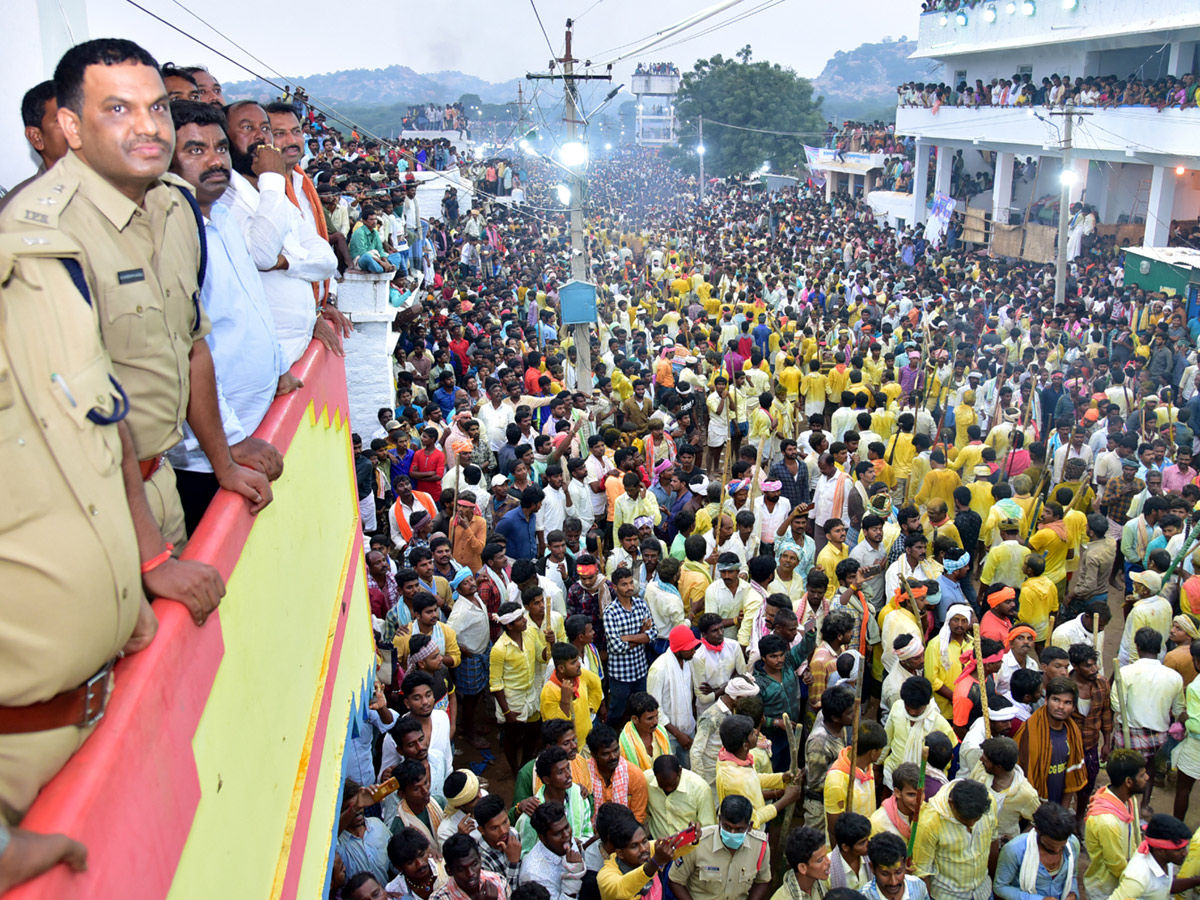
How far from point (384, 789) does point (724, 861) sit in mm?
1544

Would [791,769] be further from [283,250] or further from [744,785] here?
[283,250]

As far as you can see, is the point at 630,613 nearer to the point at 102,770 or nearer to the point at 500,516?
the point at 500,516

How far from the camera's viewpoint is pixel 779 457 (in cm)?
1048

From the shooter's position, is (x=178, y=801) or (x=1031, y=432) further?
(x=1031, y=432)

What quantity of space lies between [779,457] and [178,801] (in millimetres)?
9167

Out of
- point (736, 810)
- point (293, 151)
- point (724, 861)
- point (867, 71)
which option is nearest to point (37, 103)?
point (293, 151)

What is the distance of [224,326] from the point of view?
8.73ft

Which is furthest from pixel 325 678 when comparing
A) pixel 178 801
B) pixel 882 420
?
pixel 882 420

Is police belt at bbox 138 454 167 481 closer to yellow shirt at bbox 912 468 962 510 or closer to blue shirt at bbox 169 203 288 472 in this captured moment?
blue shirt at bbox 169 203 288 472

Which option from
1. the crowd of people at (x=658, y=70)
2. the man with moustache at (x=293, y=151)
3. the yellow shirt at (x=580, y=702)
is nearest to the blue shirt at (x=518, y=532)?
the yellow shirt at (x=580, y=702)

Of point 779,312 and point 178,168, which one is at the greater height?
point 178,168

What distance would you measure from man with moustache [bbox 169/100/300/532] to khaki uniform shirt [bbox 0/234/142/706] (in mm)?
921

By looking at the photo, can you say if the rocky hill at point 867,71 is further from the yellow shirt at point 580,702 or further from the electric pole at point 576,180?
the yellow shirt at point 580,702

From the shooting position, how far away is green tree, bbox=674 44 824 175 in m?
50.3
